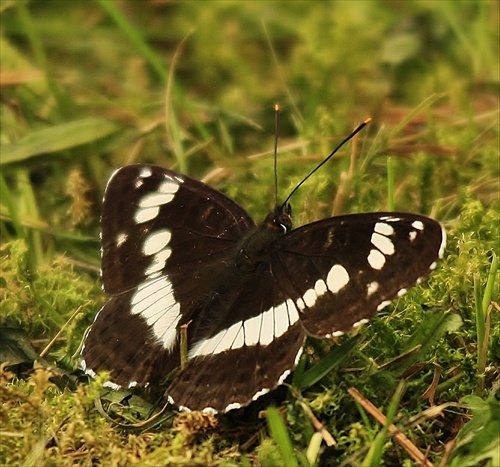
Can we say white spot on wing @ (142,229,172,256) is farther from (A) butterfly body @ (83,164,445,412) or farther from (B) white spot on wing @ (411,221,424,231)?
(B) white spot on wing @ (411,221,424,231)

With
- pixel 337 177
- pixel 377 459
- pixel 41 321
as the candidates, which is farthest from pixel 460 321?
pixel 41 321

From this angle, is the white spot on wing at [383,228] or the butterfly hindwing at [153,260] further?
the butterfly hindwing at [153,260]

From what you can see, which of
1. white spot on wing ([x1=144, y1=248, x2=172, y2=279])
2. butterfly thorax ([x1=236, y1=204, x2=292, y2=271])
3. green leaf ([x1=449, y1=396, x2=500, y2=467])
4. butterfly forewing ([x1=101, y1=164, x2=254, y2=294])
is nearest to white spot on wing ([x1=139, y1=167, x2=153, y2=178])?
butterfly forewing ([x1=101, y1=164, x2=254, y2=294])

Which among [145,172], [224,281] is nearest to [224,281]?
[224,281]

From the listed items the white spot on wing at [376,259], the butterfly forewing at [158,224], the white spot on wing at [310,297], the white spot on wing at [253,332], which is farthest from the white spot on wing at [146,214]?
the white spot on wing at [376,259]

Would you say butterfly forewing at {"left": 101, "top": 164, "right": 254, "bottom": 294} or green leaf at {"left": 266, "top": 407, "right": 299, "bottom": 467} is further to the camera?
butterfly forewing at {"left": 101, "top": 164, "right": 254, "bottom": 294}

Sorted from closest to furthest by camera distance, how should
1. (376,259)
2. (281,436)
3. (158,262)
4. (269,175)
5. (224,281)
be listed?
(281,436) → (376,259) → (224,281) → (158,262) → (269,175)

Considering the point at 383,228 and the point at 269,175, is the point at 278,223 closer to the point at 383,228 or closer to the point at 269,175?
the point at 383,228

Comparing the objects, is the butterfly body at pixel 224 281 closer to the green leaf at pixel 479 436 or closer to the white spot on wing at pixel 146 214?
the white spot on wing at pixel 146 214
